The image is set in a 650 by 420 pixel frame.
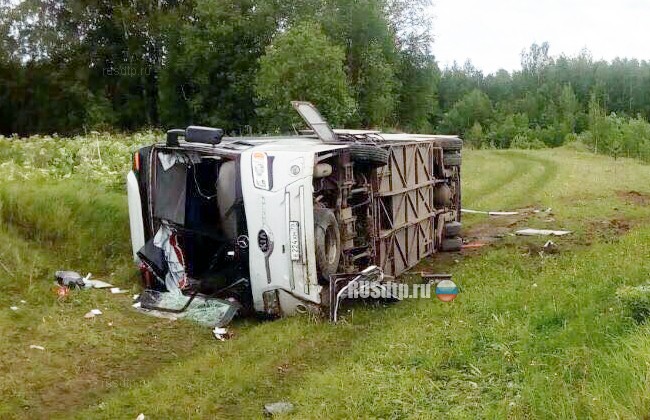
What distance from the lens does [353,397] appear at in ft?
16.3

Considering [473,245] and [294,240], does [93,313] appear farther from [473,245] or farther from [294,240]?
[473,245]

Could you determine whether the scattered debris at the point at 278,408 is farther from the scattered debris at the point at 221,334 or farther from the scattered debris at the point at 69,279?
the scattered debris at the point at 69,279

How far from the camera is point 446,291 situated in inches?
328

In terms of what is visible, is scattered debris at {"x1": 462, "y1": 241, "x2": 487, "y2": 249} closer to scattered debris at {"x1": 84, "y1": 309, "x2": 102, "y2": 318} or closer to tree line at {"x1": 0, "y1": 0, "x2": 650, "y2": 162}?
scattered debris at {"x1": 84, "y1": 309, "x2": 102, "y2": 318}

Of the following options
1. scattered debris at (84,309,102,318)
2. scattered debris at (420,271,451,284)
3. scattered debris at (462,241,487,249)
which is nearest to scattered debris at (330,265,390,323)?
scattered debris at (420,271,451,284)

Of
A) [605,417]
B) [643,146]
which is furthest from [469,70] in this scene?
[605,417]

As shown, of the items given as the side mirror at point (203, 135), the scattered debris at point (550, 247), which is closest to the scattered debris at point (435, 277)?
the scattered debris at point (550, 247)

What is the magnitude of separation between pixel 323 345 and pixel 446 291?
2.22m

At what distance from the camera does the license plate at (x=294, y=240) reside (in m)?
7.32

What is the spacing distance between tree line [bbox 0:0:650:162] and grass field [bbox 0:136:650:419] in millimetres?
15700

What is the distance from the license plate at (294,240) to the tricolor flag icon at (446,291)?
1853mm

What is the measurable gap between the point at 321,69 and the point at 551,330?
19801 millimetres

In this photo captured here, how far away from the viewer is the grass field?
463cm

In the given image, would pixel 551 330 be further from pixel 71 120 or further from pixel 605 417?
pixel 71 120
